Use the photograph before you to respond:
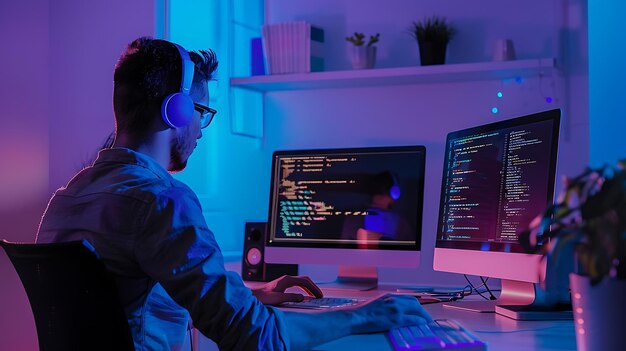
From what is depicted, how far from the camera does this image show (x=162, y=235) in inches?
53.7

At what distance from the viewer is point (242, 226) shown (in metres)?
3.29

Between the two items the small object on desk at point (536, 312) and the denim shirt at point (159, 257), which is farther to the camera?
the small object on desk at point (536, 312)

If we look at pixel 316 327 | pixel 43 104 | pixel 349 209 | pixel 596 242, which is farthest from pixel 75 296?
pixel 43 104

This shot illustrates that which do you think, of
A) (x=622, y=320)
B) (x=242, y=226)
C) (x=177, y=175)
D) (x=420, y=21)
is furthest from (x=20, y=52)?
(x=622, y=320)

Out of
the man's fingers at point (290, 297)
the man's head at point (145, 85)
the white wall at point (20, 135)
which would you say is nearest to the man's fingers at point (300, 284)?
the man's fingers at point (290, 297)

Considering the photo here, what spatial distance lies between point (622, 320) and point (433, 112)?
2.02 meters

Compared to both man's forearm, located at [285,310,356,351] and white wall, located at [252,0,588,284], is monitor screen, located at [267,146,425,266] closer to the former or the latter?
white wall, located at [252,0,588,284]

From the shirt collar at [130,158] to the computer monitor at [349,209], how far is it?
1096 millimetres

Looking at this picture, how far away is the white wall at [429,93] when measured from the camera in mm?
2822

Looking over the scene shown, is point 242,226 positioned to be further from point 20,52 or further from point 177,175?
point 20,52

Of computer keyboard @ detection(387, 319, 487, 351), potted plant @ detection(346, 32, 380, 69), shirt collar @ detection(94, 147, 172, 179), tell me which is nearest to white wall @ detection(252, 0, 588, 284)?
potted plant @ detection(346, 32, 380, 69)

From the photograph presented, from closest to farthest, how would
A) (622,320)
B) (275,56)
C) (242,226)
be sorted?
1. (622,320)
2. (275,56)
3. (242,226)

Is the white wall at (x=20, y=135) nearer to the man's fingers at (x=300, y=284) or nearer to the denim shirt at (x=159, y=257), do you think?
the man's fingers at (x=300, y=284)

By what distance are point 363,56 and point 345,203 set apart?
2.24 ft
